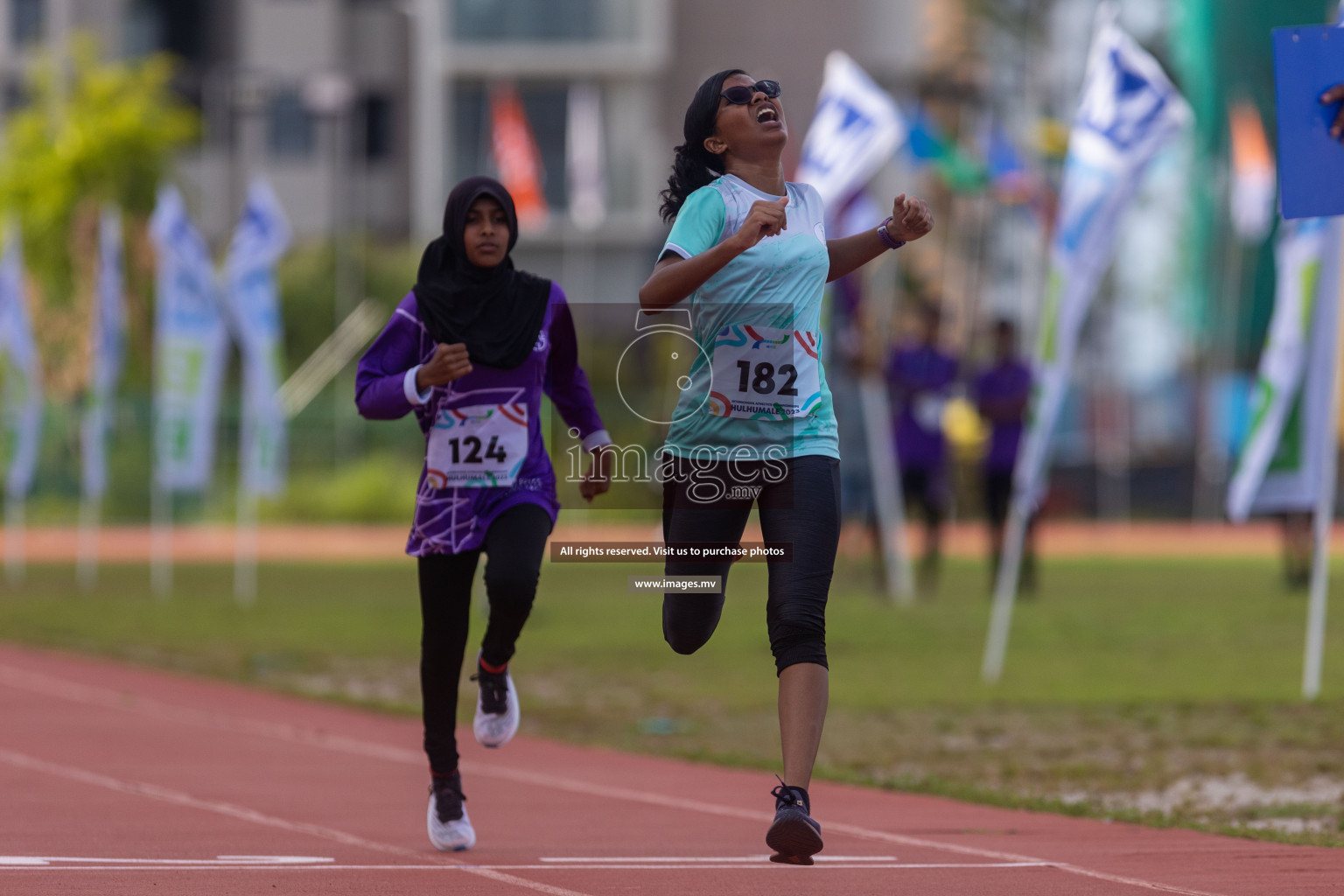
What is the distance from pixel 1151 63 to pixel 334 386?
90.2 feet

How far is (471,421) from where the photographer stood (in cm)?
636

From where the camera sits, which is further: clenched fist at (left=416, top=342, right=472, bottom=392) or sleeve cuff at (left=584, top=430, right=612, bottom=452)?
sleeve cuff at (left=584, top=430, right=612, bottom=452)

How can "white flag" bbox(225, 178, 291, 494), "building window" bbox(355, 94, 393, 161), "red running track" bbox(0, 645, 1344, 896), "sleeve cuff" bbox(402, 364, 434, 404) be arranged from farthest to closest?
1. "building window" bbox(355, 94, 393, 161)
2. "white flag" bbox(225, 178, 291, 494)
3. "sleeve cuff" bbox(402, 364, 434, 404)
4. "red running track" bbox(0, 645, 1344, 896)

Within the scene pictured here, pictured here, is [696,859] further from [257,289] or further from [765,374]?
[257,289]

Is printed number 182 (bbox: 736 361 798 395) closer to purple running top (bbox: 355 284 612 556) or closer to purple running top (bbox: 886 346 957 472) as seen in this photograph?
purple running top (bbox: 355 284 612 556)

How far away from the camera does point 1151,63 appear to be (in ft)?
39.5

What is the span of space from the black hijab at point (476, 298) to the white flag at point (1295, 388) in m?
6.25

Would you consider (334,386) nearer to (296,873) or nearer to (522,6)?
(522,6)

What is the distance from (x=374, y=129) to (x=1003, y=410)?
1291 inches

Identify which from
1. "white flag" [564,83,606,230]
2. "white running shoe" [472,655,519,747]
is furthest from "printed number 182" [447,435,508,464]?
"white flag" [564,83,606,230]

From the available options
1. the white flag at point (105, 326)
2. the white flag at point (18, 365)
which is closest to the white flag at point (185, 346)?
the white flag at point (105, 326)

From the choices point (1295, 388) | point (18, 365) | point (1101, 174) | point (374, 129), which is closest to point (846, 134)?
point (1101, 174)

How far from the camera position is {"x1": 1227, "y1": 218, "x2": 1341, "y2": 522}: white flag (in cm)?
1123

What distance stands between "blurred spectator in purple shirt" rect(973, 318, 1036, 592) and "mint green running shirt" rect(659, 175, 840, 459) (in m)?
12.2
